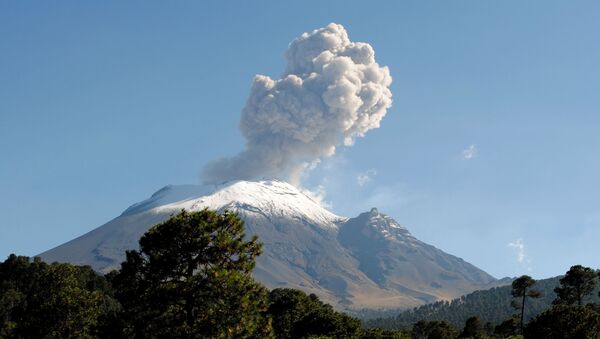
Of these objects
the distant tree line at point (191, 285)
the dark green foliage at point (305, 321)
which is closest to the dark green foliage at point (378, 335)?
the dark green foliage at point (305, 321)

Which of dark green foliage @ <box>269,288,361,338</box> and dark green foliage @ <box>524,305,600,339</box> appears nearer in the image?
Answer: dark green foliage @ <box>524,305,600,339</box>

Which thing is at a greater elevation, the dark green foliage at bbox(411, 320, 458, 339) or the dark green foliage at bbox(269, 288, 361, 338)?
the dark green foliage at bbox(411, 320, 458, 339)

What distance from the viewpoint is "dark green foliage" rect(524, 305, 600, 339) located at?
4908 cm

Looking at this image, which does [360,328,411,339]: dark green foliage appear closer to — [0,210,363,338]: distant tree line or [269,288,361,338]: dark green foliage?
[269,288,361,338]: dark green foliage

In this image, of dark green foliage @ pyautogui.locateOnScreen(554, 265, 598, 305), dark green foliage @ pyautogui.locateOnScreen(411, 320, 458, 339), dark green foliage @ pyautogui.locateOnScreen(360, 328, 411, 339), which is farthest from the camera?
dark green foliage @ pyautogui.locateOnScreen(411, 320, 458, 339)

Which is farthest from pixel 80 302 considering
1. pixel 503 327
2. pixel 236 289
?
pixel 503 327

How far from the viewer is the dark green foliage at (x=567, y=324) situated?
49.1m

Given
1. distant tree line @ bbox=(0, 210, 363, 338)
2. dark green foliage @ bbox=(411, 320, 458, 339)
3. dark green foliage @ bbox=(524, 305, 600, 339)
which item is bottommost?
distant tree line @ bbox=(0, 210, 363, 338)

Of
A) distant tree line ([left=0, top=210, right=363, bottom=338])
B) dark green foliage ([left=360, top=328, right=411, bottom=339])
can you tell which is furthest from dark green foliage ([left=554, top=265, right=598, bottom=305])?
distant tree line ([left=0, top=210, right=363, bottom=338])

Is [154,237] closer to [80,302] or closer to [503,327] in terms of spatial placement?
[80,302]

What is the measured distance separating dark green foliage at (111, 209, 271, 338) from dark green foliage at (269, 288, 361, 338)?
27.0m

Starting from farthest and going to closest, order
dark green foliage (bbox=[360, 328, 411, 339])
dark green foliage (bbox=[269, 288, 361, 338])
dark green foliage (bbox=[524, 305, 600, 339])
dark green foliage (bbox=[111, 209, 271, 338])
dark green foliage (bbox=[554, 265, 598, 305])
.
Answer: dark green foliage (bbox=[554, 265, 598, 305]) → dark green foliage (bbox=[269, 288, 361, 338]) → dark green foliage (bbox=[360, 328, 411, 339]) → dark green foliage (bbox=[524, 305, 600, 339]) → dark green foliage (bbox=[111, 209, 271, 338])

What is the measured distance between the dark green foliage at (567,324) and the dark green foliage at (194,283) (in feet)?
104

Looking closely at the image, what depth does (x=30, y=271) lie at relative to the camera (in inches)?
3501
